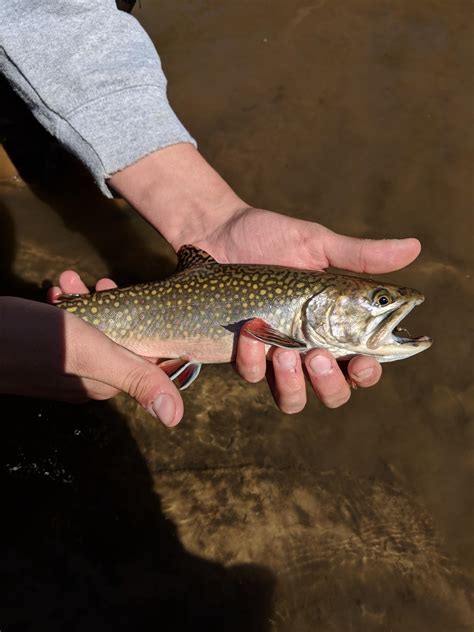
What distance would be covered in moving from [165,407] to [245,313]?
1038mm

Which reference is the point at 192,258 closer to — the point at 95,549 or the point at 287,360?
the point at 287,360

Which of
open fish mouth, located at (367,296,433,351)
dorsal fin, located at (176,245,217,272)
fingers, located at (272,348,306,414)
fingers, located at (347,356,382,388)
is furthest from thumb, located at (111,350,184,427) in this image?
open fish mouth, located at (367,296,433,351)

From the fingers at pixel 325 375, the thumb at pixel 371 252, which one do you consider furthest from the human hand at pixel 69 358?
the thumb at pixel 371 252

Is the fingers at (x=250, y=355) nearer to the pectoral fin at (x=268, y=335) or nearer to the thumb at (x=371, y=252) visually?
the pectoral fin at (x=268, y=335)

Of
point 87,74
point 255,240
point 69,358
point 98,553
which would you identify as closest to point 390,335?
point 255,240

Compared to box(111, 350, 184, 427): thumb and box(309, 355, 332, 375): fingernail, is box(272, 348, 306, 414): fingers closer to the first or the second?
box(309, 355, 332, 375): fingernail

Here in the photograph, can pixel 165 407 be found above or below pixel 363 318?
below

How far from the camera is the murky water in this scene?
479 cm

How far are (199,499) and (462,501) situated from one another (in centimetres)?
252

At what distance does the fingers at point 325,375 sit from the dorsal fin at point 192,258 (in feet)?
4.01

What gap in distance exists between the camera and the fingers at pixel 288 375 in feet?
13.3

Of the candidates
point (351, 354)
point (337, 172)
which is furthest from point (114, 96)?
point (337, 172)

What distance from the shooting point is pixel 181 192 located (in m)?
5.27

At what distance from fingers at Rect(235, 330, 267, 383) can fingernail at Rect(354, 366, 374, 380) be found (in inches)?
28.6
